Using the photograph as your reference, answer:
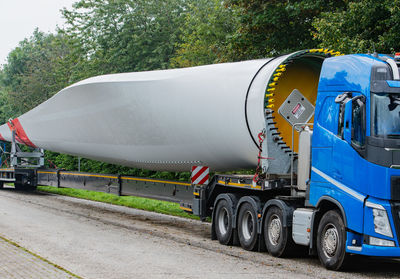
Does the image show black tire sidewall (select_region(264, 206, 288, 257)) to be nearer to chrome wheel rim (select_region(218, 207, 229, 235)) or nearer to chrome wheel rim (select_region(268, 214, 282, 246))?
chrome wheel rim (select_region(268, 214, 282, 246))

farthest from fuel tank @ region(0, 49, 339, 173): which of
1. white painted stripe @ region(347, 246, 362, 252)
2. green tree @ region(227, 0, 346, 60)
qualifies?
green tree @ region(227, 0, 346, 60)

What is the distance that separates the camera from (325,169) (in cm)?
1014

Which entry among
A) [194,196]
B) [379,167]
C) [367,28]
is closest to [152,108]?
[194,196]

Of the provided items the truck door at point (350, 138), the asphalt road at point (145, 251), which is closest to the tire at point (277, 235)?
the asphalt road at point (145, 251)

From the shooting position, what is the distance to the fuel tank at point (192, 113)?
1220 centimetres

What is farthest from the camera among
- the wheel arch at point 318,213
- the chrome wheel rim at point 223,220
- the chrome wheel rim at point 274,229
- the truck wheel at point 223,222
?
the chrome wheel rim at point 223,220

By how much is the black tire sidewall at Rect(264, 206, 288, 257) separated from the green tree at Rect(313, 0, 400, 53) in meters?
5.77

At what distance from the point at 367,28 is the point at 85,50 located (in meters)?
26.2

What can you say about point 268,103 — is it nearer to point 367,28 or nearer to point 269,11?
point 367,28

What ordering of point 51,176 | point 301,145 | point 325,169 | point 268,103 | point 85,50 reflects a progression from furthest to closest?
point 85,50, point 51,176, point 268,103, point 301,145, point 325,169

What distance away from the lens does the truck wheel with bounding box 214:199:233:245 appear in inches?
519

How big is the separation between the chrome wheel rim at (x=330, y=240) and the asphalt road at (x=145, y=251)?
0.33m

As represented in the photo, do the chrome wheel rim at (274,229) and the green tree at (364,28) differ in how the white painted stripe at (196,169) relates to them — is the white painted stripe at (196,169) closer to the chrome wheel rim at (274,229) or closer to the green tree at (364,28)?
the chrome wheel rim at (274,229)

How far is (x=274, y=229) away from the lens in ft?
37.8
